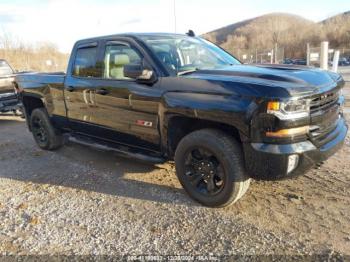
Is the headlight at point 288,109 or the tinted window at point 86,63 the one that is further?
the tinted window at point 86,63

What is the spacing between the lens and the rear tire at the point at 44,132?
6.12 metres

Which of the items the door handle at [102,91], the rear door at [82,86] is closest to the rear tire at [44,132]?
the rear door at [82,86]

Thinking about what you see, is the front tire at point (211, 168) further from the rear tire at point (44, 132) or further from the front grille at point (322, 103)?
the rear tire at point (44, 132)

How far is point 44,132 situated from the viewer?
6.30 metres

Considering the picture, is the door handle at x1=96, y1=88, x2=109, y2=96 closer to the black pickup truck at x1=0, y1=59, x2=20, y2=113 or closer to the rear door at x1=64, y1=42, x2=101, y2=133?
the rear door at x1=64, y1=42, x2=101, y2=133

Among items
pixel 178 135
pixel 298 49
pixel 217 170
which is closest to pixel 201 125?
pixel 178 135

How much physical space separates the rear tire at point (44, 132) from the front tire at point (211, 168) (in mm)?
3097

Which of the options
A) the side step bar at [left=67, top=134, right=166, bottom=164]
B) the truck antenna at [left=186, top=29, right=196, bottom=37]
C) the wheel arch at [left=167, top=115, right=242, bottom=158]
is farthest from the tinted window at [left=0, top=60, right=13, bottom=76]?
the wheel arch at [left=167, top=115, right=242, bottom=158]

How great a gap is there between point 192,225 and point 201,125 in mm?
1098

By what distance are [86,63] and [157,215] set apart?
8.39ft

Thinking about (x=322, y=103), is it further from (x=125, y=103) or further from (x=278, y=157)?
(x=125, y=103)

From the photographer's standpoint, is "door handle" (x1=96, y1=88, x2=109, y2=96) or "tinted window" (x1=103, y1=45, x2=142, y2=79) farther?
"door handle" (x1=96, y1=88, x2=109, y2=96)

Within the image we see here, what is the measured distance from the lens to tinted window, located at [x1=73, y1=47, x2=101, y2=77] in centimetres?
491

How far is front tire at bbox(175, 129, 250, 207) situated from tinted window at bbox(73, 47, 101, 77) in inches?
73.2
